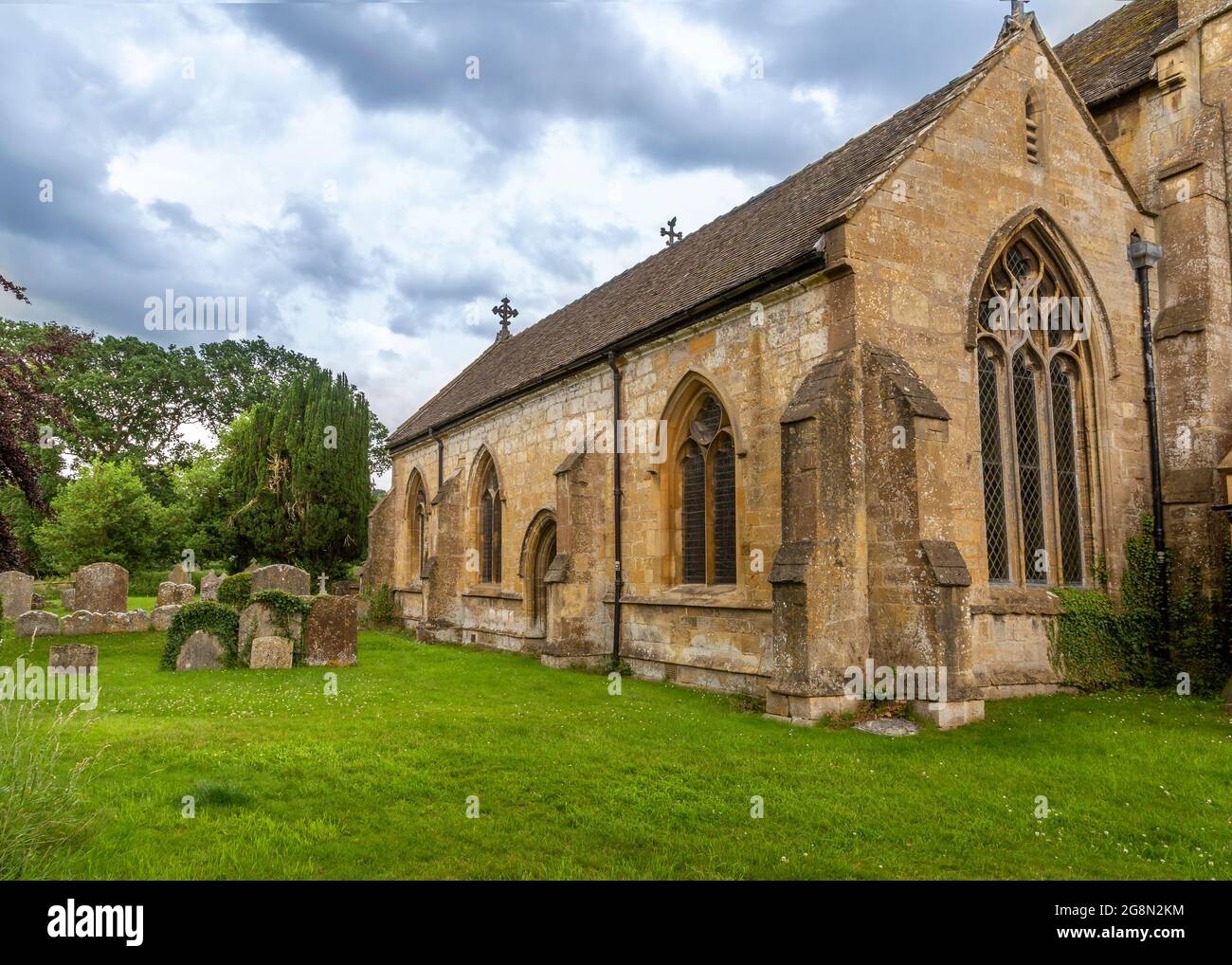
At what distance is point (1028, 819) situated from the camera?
614 cm

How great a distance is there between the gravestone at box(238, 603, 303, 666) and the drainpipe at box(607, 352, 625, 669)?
20.1ft

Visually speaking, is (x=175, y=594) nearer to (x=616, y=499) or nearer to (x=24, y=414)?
(x=24, y=414)

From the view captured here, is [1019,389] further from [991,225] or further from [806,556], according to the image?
[806,556]

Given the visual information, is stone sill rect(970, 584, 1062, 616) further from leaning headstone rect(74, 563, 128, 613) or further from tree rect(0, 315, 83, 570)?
leaning headstone rect(74, 563, 128, 613)

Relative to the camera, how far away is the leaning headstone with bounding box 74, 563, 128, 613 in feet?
68.5

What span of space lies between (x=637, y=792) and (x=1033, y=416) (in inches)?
350

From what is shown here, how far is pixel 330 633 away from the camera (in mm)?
15461

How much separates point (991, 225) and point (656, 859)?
10113mm

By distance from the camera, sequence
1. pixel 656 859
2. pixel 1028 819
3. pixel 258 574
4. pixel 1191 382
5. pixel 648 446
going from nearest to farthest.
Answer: pixel 656 859
pixel 1028 819
pixel 1191 382
pixel 648 446
pixel 258 574

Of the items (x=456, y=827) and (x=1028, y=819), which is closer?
(x=456, y=827)

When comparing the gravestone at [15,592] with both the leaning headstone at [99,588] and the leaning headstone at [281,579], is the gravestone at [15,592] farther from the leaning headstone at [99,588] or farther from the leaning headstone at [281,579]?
the leaning headstone at [281,579]

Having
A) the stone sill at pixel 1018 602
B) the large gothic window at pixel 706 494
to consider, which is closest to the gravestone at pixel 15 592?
the large gothic window at pixel 706 494

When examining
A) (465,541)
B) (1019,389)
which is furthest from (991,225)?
(465,541)

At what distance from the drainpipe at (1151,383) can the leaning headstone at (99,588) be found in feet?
75.7
